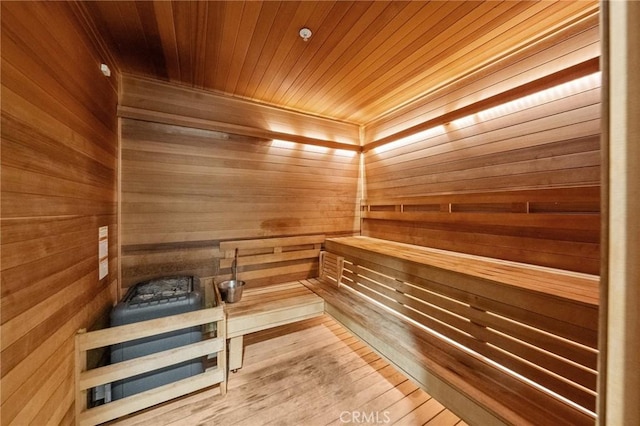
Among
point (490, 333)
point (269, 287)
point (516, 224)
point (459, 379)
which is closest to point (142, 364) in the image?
point (269, 287)

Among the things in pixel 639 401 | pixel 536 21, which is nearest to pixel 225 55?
pixel 536 21

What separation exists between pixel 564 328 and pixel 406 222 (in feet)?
6.14

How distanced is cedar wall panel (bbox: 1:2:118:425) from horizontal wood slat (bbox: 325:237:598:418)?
7.63 ft

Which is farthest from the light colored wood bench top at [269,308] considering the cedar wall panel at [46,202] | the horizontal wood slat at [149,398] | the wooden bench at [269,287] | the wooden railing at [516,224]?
the wooden railing at [516,224]

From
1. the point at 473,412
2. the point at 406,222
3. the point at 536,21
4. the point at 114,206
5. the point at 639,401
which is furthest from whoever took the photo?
the point at 406,222

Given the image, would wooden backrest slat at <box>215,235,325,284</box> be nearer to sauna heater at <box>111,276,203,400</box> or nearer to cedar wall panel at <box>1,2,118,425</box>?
sauna heater at <box>111,276,203,400</box>

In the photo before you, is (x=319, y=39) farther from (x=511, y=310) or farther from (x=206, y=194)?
(x=511, y=310)

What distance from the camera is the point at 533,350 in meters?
1.41

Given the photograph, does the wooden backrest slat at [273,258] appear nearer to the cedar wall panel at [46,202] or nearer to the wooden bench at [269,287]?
the wooden bench at [269,287]

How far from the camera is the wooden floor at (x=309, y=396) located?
1.70 meters

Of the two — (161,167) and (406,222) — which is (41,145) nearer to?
(161,167)

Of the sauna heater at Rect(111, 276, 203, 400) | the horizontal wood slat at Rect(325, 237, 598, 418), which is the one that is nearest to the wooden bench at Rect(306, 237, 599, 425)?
the horizontal wood slat at Rect(325, 237, 598, 418)

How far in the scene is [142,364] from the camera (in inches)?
66.3

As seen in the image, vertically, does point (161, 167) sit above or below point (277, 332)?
above
